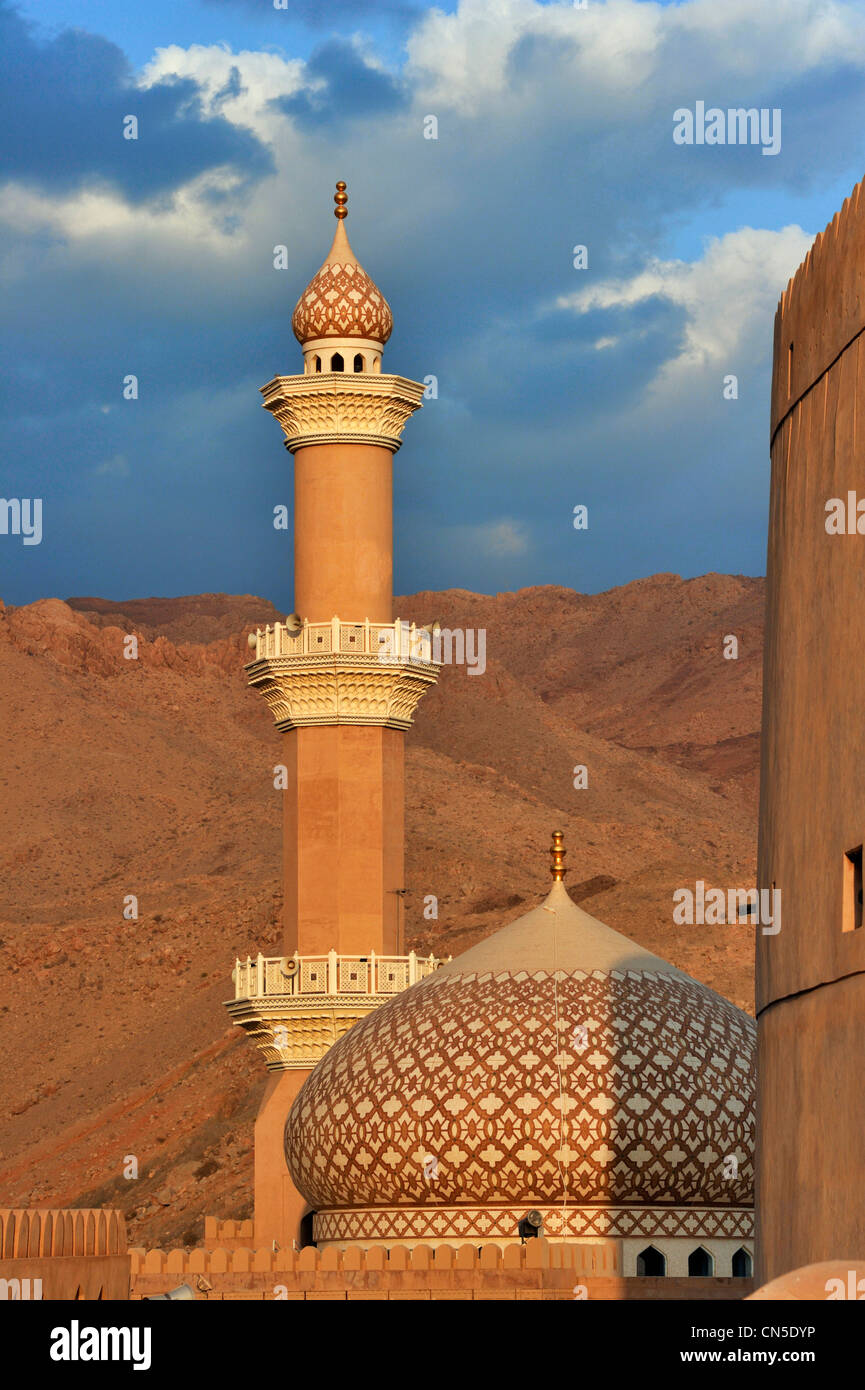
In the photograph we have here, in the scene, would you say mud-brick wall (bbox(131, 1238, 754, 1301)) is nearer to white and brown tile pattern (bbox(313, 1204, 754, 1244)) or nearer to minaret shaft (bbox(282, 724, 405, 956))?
white and brown tile pattern (bbox(313, 1204, 754, 1244))

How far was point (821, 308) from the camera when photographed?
29.8 feet

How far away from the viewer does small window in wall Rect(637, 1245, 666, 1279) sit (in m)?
16.7

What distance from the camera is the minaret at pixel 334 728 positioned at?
63.5 feet

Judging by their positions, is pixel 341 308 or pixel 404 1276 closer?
pixel 404 1276

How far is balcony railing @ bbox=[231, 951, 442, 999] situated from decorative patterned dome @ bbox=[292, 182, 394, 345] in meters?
5.01

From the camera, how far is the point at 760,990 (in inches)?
381

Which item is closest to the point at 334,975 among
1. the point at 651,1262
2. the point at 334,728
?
the point at 334,728

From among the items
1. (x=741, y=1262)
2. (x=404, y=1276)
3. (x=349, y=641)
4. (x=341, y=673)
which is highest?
(x=349, y=641)

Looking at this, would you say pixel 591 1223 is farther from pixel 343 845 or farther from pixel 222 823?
pixel 222 823

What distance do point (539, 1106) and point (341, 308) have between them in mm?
7038

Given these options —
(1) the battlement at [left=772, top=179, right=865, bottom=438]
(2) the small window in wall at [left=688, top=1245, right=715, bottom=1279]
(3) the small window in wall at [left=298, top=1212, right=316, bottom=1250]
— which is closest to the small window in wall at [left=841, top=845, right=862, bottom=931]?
(1) the battlement at [left=772, top=179, right=865, bottom=438]

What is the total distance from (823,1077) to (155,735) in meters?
52.6

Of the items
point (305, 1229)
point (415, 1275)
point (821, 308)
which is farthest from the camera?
point (305, 1229)
